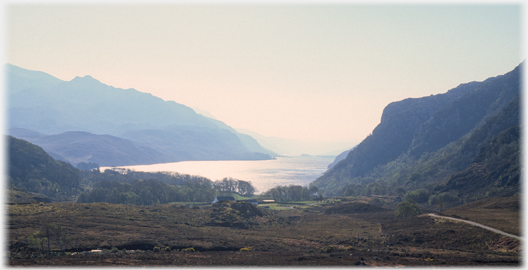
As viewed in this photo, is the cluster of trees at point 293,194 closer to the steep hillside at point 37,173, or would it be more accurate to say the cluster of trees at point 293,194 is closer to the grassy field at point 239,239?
the grassy field at point 239,239

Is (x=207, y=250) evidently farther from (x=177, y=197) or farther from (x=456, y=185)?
(x=456, y=185)

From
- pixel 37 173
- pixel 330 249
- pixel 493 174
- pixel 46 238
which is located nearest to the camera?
pixel 46 238

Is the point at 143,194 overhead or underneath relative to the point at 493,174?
underneath

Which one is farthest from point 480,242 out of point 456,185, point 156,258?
point 456,185

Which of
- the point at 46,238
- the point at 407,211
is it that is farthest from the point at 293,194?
Answer: the point at 46,238

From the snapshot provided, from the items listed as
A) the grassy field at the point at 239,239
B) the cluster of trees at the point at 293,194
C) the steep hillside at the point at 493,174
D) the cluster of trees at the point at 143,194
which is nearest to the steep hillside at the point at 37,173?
the cluster of trees at the point at 143,194

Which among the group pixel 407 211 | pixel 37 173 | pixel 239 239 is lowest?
pixel 239 239

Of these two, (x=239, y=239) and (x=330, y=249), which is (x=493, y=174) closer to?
(x=330, y=249)

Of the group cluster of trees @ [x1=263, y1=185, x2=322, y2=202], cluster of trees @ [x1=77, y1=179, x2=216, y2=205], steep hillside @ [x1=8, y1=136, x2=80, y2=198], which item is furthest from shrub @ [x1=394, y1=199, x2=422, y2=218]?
steep hillside @ [x1=8, y1=136, x2=80, y2=198]
